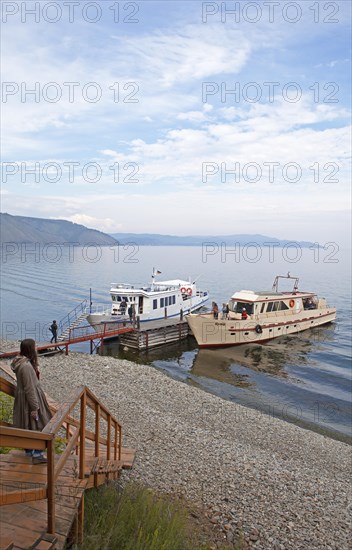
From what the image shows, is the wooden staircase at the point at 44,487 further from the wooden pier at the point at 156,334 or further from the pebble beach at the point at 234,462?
the wooden pier at the point at 156,334

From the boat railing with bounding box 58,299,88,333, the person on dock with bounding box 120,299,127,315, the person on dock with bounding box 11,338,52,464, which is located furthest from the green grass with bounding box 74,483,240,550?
the boat railing with bounding box 58,299,88,333

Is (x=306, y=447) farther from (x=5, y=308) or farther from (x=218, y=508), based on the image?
(x=5, y=308)

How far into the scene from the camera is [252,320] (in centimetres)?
3350

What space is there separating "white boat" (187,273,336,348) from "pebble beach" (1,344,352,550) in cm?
1206

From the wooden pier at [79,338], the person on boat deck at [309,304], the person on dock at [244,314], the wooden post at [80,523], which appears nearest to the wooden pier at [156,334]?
the wooden pier at [79,338]

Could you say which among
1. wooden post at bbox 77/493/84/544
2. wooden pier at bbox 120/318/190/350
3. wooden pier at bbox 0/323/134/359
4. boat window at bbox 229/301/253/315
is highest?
wooden post at bbox 77/493/84/544

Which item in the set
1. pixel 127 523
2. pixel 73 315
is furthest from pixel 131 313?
pixel 127 523

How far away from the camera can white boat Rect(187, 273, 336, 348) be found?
32438mm

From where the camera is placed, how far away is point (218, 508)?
27.5ft

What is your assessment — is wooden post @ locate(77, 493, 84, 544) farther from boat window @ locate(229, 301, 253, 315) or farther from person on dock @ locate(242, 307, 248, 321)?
boat window @ locate(229, 301, 253, 315)

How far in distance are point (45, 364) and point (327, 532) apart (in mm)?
16717

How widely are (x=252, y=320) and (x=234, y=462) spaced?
22884 mm

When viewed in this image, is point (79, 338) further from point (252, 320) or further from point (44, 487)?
point (44, 487)

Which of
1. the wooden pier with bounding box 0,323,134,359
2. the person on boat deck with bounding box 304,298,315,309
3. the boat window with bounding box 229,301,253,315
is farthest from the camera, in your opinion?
the person on boat deck with bounding box 304,298,315,309
